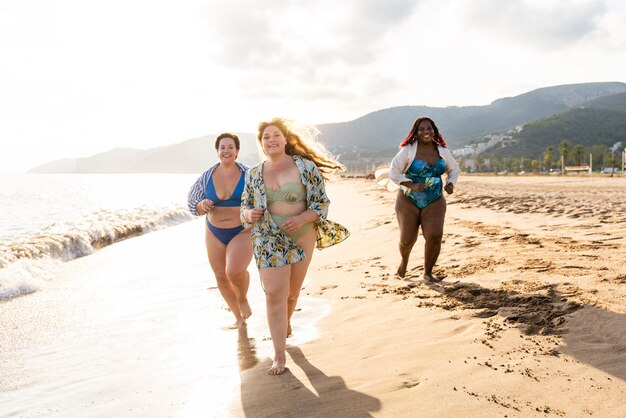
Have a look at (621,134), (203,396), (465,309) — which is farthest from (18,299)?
(621,134)

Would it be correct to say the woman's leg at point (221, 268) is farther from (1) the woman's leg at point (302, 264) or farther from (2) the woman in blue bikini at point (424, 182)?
→ (2) the woman in blue bikini at point (424, 182)

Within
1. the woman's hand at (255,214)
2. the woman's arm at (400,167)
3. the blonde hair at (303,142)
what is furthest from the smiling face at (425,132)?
the woman's hand at (255,214)

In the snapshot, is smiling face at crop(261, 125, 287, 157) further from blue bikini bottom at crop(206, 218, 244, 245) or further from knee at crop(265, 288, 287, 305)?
blue bikini bottom at crop(206, 218, 244, 245)

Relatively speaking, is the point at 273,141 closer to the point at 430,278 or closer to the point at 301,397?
the point at 301,397

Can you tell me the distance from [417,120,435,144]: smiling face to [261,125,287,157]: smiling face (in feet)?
8.97

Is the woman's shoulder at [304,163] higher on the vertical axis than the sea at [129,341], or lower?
A: higher

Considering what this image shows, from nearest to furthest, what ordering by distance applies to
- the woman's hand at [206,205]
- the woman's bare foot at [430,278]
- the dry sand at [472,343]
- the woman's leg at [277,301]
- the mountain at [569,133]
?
the dry sand at [472,343]
the woman's leg at [277,301]
the woman's hand at [206,205]
the woman's bare foot at [430,278]
the mountain at [569,133]

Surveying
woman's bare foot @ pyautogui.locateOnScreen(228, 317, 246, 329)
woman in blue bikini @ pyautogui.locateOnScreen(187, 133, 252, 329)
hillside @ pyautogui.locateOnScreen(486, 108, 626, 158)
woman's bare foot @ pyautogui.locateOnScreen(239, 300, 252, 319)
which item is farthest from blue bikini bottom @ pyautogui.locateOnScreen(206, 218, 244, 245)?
hillside @ pyautogui.locateOnScreen(486, 108, 626, 158)

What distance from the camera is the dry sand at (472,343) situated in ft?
8.82

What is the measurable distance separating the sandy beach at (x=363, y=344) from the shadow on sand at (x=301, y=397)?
0.5 inches

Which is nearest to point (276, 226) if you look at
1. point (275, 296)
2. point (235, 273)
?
point (275, 296)

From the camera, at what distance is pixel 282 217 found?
3674mm

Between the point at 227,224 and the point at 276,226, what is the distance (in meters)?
1.42

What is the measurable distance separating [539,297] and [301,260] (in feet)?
7.59
